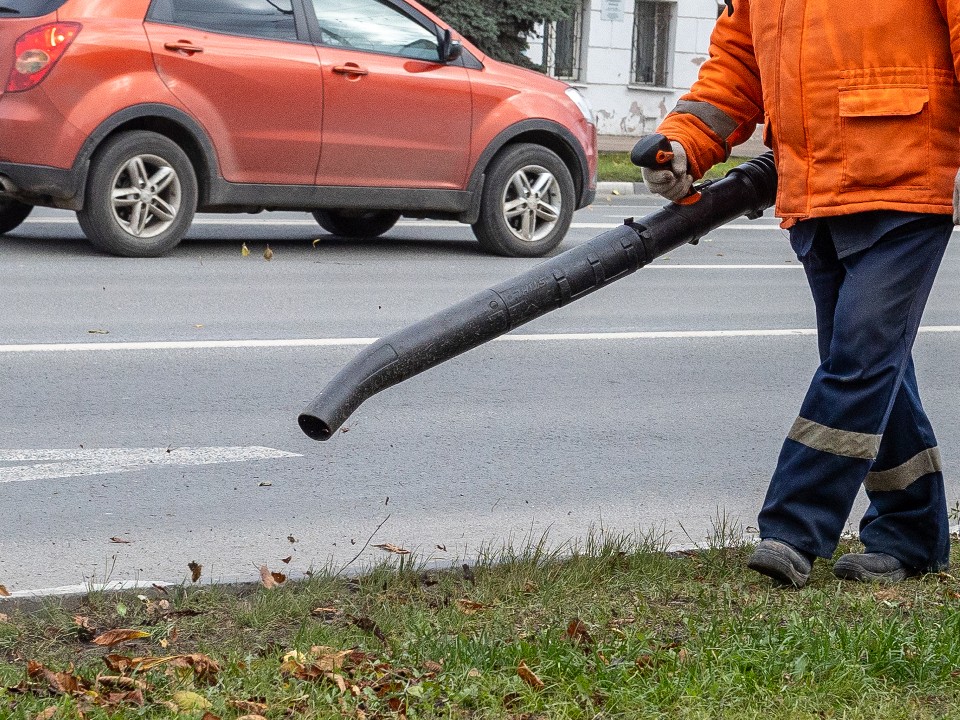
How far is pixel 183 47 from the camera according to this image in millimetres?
9430

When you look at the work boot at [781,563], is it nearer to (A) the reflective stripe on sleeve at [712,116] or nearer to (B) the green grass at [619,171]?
(A) the reflective stripe on sleeve at [712,116]

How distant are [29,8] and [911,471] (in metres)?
7.15

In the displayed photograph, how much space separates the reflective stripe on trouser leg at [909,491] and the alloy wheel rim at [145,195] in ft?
21.4

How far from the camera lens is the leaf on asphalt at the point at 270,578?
144 inches

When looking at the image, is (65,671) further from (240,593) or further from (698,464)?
(698,464)

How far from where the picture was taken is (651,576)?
3.77 m

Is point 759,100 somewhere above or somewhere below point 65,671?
above

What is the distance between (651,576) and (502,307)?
83cm

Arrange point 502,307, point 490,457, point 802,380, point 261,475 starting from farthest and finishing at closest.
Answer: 1. point 802,380
2. point 490,457
3. point 261,475
4. point 502,307

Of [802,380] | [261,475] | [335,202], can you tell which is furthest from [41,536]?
[335,202]

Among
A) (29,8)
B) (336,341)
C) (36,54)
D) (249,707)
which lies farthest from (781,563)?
(29,8)

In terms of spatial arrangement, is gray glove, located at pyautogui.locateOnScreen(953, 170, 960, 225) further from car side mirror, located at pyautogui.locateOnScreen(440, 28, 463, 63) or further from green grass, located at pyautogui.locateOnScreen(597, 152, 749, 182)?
green grass, located at pyautogui.locateOnScreen(597, 152, 749, 182)

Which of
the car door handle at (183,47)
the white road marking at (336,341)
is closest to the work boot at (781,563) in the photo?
the white road marking at (336,341)

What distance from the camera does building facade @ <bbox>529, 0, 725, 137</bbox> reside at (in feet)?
86.5
